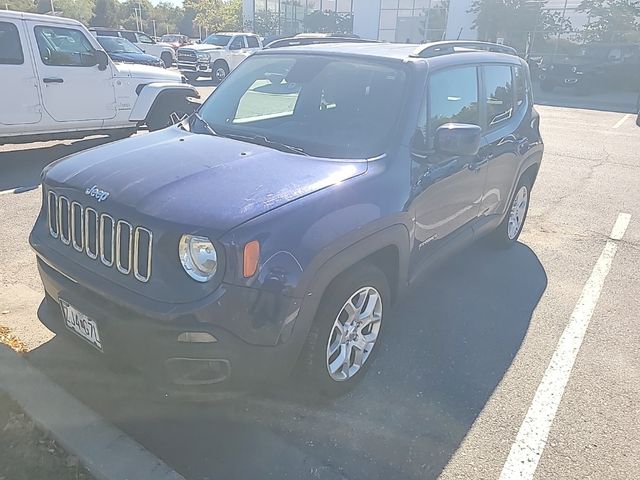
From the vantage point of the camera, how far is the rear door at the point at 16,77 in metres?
6.71

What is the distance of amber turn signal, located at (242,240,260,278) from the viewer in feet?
7.28

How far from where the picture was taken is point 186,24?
83.6 metres

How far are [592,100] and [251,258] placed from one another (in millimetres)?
22846

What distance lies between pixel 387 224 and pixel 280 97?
60.0 inches

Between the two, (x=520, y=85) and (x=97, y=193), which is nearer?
(x=97, y=193)

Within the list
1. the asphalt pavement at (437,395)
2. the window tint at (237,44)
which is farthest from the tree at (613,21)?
the asphalt pavement at (437,395)

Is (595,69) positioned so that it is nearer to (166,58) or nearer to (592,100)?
(592,100)

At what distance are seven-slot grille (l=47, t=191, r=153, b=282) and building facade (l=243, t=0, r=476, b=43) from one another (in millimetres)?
33069

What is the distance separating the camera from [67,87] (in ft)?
24.1

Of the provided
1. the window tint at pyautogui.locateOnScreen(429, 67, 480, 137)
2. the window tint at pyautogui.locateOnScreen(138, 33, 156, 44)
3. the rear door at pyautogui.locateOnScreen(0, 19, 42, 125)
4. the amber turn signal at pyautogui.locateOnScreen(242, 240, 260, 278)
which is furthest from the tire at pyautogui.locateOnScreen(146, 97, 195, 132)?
the window tint at pyautogui.locateOnScreen(138, 33, 156, 44)

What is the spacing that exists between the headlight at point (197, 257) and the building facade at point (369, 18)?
109ft

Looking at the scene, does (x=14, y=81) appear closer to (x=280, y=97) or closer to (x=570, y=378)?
(x=280, y=97)

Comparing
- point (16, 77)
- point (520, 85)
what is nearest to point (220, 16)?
point (16, 77)

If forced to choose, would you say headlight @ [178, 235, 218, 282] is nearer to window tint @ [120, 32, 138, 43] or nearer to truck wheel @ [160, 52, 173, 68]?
window tint @ [120, 32, 138, 43]
